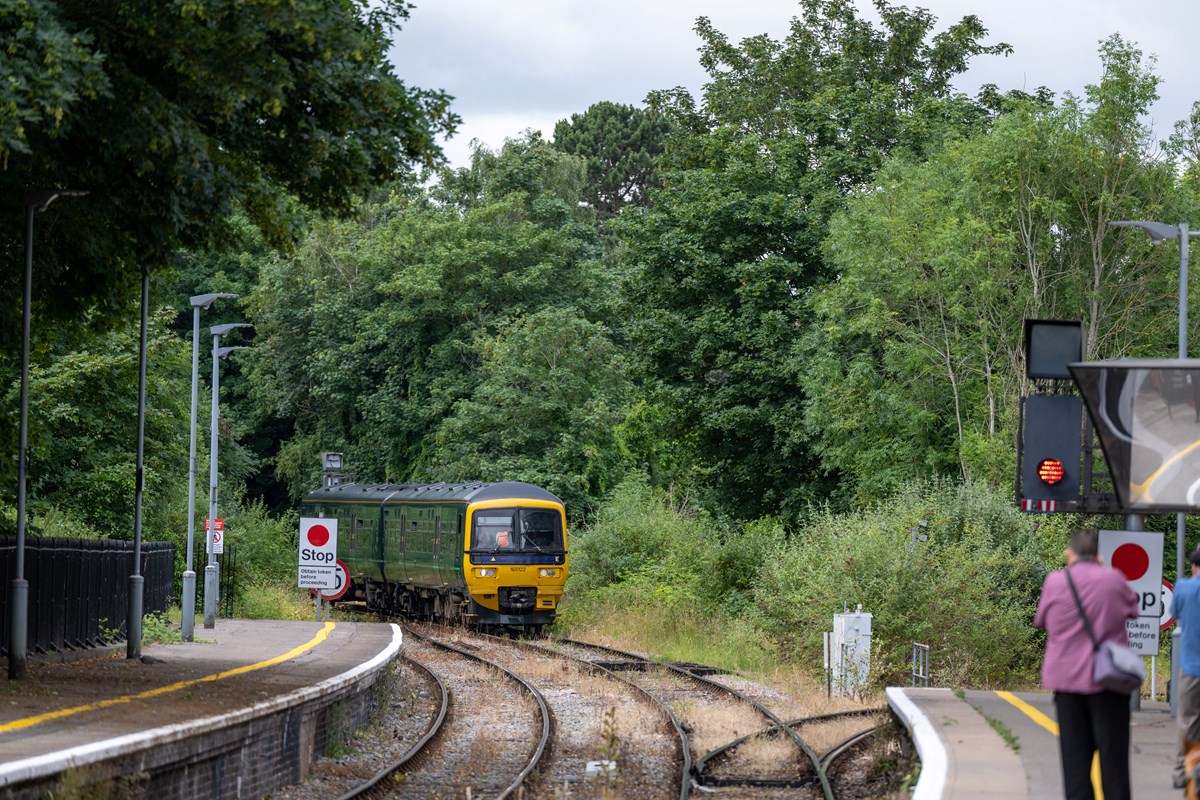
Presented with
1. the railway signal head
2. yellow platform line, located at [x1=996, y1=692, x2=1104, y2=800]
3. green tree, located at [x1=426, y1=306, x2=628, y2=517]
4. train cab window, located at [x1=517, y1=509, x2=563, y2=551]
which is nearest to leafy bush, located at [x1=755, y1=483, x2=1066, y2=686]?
yellow platform line, located at [x1=996, y1=692, x2=1104, y2=800]

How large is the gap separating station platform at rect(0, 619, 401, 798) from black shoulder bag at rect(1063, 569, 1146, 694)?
6.07 m

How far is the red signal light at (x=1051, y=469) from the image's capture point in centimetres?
1396

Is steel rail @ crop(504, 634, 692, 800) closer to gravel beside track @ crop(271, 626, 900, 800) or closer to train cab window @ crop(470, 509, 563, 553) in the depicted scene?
gravel beside track @ crop(271, 626, 900, 800)

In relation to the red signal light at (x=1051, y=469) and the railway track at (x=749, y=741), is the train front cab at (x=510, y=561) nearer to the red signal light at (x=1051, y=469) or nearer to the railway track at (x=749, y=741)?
the railway track at (x=749, y=741)

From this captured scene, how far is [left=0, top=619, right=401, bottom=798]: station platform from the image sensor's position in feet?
34.2

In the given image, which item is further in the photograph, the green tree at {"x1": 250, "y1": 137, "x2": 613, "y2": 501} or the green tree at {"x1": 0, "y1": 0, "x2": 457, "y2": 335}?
the green tree at {"x1": 250, "y1": 137, "x2": 613, "y2": 501}

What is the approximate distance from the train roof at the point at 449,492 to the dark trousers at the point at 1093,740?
26.4m

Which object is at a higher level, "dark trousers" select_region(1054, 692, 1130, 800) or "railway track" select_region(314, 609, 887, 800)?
"dark trousers" select_region(1054, 692, 1130, 800)

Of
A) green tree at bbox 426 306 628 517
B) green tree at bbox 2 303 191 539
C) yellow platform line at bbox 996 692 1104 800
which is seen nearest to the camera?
yellow platform line at bbox 996 692 1104 800

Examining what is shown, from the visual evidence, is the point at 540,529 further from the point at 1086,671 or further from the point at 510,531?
the point at 1086,671

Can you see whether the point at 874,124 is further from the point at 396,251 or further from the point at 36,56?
the point at 36,56

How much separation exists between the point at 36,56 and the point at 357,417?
49.6 metres

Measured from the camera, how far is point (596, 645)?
31.5m

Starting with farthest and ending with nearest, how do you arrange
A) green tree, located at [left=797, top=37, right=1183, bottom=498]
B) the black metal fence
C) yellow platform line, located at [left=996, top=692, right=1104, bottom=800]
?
green tree, located at [left=797, top=37, right=1183, bottom=498], the black metal fence, yellow platform line, located at [left=996, top=692, right=1104, bottom=800]
